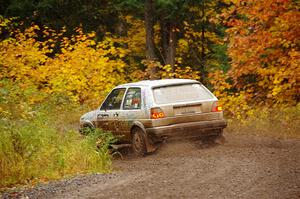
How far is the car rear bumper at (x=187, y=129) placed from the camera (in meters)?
12.9

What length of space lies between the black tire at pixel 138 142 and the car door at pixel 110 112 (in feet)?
3.12

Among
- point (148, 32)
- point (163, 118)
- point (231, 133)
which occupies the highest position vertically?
point (148, 32)

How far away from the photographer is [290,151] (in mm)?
12070

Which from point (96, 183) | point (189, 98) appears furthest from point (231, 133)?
point (96, 183)

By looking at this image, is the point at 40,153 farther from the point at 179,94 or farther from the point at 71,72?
the point at 71,72

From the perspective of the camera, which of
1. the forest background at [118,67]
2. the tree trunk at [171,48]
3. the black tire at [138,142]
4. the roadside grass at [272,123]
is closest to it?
the forest background at [118,67]

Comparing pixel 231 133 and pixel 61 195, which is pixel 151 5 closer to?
pixel 231 133

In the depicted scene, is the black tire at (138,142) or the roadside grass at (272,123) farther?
the roadside grass at (272,123)

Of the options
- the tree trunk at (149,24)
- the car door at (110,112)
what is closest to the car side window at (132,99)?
the car door at (110,112)

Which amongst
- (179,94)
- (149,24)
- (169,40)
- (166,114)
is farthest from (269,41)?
(169,40)

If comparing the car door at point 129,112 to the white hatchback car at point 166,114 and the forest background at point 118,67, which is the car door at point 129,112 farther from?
the forest background at point 118,67

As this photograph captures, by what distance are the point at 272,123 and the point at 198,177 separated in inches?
310

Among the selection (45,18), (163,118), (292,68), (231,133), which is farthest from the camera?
(45,18)

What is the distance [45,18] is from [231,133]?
15729 millimetres
